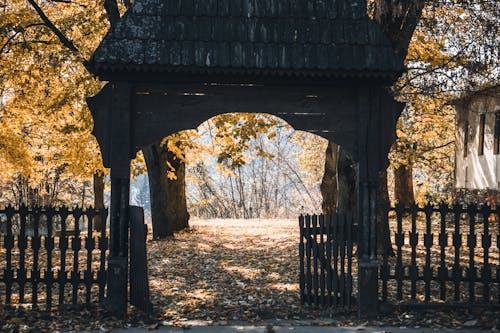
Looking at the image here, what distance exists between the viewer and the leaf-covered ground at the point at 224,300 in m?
8.52

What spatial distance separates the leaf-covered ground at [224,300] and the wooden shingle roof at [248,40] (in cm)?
367

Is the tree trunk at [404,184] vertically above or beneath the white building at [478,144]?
beneath

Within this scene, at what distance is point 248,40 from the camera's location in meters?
8.66

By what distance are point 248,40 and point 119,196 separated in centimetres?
308

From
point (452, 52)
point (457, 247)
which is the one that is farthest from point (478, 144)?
point (457, 247)

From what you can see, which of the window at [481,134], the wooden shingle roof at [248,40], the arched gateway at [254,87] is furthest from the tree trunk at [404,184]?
the wooden shingle roof at [248,40]

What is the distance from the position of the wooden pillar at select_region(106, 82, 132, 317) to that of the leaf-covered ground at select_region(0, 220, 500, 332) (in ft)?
1.23

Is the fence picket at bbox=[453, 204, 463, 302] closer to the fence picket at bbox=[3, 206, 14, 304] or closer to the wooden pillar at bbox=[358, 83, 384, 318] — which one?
the wooden pillar at bbox=[358, 83, 384, 318]

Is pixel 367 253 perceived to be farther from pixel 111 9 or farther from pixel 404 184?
pixel 404 184

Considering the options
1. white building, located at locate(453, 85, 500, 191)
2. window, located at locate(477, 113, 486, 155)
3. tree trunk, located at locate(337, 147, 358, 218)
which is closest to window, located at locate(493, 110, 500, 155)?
white building, located at locate(453, 85, 500, 191)


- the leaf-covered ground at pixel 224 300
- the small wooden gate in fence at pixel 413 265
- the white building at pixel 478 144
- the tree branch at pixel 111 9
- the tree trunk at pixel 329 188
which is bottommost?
the leaf-covered ground at pixel 224 300

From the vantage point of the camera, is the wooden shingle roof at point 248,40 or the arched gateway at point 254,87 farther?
the arched gateway at point 254,87

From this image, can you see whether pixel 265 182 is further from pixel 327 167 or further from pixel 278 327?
pixel 278 327

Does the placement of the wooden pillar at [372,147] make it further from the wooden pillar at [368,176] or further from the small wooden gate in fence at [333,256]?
the small wooden gate in fence at [333,256]
